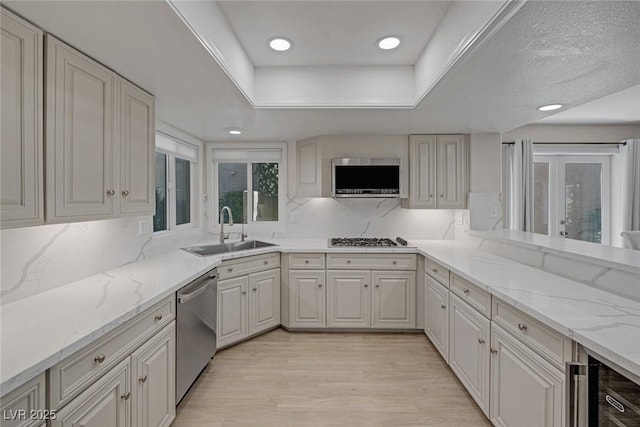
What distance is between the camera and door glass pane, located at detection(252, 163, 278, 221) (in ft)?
12.8

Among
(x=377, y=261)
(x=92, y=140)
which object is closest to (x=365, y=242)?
(x=377, y=261)

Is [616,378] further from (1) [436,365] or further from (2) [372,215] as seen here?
(2) [372,215]

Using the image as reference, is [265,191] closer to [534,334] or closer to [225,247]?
[225,247]

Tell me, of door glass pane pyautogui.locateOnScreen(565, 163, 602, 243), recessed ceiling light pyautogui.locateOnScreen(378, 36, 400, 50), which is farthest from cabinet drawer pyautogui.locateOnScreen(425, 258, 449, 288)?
door glass pane pyautogui.locateOnScreen(565, 163, 602, 243)

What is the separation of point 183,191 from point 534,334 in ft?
10.9

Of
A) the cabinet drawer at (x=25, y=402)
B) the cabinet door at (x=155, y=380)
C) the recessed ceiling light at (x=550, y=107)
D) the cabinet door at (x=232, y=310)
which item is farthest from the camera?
the cabinet door at (x=232, y=310)

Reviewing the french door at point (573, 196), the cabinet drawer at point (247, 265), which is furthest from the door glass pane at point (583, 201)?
the cabinet drawer at point (247, 265)

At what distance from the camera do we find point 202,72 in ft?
5.79

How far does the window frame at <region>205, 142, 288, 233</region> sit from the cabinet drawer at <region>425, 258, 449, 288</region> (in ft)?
5.75

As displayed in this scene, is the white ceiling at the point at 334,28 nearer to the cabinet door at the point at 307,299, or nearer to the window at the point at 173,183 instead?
the window at the point at 173,183

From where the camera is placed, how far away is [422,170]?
11.4 ft

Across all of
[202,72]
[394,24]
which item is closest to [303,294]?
[202,72]

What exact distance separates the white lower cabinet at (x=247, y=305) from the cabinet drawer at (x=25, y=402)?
67.3 inches

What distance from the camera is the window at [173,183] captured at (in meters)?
3.00
